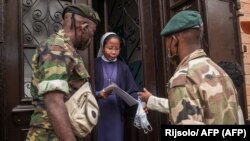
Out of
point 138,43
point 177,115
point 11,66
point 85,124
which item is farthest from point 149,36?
point 177,115

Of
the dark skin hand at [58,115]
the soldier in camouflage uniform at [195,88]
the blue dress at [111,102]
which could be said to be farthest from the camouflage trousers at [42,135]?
the blue dress at [111,102]

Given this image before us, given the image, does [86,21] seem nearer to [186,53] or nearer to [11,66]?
[186,53]

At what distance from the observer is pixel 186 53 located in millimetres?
1882

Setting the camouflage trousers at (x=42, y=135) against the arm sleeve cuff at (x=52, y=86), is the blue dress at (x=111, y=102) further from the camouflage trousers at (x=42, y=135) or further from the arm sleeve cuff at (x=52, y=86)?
the arm sleeve cuff at (x=52, y=86)

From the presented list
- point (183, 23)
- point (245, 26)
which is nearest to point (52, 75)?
point (183, 23)

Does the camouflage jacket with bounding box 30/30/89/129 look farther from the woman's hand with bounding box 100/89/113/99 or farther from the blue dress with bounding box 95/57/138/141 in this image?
the blue dress with bounding box 95/57/138/141

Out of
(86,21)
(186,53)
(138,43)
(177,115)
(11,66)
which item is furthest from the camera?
(138,43)

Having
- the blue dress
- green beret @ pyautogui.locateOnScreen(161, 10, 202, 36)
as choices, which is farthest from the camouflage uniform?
the blue dress

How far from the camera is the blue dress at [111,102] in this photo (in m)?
3.61

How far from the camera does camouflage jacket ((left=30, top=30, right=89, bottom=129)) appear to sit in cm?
199

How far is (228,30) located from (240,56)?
277mm

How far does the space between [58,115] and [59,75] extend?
0.22 meters

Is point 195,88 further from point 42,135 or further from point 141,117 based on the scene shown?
point 141,117

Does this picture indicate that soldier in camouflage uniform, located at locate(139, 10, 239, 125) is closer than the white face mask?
Yes
